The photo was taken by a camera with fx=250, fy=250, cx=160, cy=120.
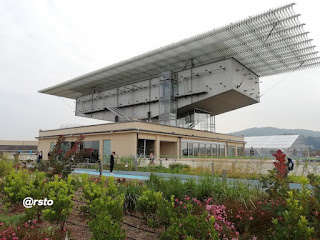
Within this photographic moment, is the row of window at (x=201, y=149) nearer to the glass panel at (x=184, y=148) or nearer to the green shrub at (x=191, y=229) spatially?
the glass panel at (x=184, y=148)

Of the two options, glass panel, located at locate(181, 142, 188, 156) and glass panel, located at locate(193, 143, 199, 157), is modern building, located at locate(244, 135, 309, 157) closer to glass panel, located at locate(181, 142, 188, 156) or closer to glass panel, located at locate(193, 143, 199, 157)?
glass panel, located at locate(193, 143, 199, 157)

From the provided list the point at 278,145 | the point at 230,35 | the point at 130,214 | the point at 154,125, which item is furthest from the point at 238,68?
the point at 130,214

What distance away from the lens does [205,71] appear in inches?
1410

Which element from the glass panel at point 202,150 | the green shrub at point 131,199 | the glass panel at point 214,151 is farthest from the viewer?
the glass panel at point 214,151

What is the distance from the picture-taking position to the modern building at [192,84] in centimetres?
2667

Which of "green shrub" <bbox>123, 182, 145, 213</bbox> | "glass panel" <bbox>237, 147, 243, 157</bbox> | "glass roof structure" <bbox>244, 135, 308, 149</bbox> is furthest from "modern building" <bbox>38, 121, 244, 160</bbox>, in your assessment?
"glass roof structure" <bbox>244, 135, 308, 149</bbox>

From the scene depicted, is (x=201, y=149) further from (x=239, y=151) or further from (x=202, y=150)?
(x=239, y=151)

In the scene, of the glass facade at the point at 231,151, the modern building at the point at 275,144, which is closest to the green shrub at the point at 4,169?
the glass facade at the point at 231,151

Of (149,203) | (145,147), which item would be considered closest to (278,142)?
(145,147)

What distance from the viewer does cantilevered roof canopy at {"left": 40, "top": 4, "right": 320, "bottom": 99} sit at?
26.3 metres

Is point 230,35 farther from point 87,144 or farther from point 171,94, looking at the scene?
point 87,144

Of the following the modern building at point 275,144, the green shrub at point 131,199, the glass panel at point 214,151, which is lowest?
the green shrub at point 131,199

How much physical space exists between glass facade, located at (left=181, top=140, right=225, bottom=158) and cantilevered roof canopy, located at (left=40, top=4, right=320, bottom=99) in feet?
39.3

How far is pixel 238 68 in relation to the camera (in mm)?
34656
